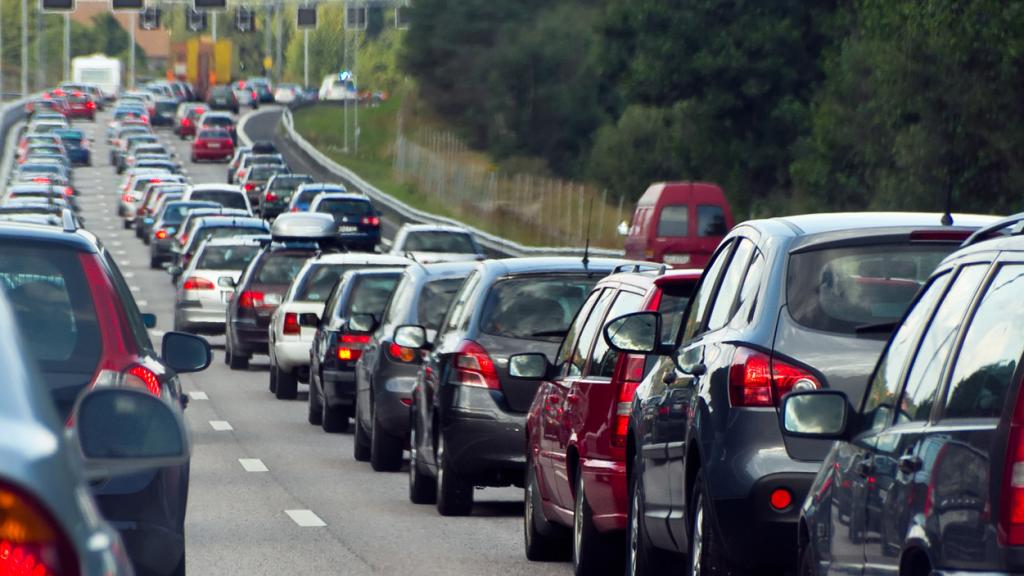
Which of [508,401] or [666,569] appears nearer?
[666,569]

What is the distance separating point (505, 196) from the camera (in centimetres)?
7006

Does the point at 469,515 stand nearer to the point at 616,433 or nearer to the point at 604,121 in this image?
the point at 616,433

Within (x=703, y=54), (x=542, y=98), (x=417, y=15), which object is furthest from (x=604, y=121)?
(x=703, y=54)

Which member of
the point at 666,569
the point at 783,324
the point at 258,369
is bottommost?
the point at 258,369

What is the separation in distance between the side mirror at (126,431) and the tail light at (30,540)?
2.33 feet

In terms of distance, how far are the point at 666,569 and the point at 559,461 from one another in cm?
177

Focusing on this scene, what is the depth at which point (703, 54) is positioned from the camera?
6056 centimetres

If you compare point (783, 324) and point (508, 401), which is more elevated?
point (783, 324)

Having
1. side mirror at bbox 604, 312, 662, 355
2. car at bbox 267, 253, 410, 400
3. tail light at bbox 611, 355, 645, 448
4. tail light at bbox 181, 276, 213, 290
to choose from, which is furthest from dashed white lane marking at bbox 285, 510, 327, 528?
tail light at bbox 181, 276, 213, 290

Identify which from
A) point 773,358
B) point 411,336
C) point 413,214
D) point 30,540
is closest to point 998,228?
point 773,358

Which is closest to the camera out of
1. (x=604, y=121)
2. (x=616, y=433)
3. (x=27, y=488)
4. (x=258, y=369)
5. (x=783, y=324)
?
(x=27, y=488)

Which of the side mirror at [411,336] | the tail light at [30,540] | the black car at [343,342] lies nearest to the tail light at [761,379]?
the tail light at [30,540]

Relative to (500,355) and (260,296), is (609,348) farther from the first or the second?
(260,296)

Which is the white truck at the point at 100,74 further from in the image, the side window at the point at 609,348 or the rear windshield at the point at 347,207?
the side window at the point at 609,348
